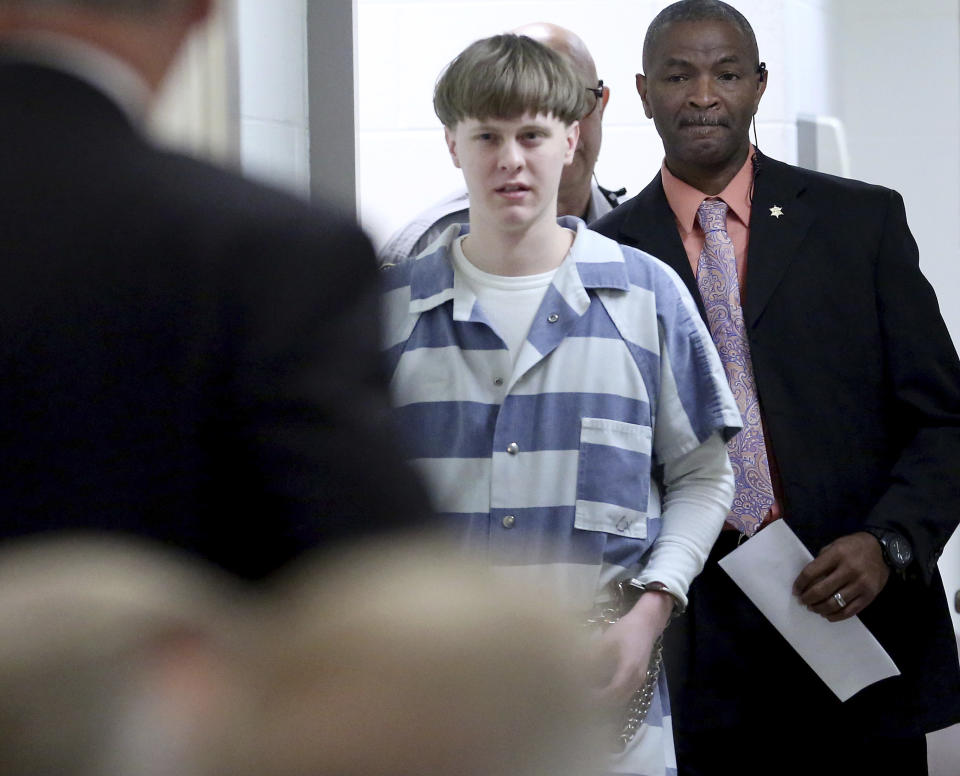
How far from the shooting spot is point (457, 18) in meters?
2.72

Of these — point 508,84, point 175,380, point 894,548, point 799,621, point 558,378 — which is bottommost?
point 799,621

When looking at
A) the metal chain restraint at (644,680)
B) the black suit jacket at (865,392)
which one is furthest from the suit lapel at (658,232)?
the metal chain restraint at (644,680)

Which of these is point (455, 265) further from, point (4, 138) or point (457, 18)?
point (457, 18)

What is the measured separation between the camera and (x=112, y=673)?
0.80 ft

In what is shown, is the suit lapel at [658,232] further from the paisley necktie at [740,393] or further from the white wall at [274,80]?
the white wall at [274,80]

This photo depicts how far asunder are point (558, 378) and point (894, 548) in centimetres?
54

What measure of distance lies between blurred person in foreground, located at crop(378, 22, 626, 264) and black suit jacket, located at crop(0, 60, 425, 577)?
1295mm

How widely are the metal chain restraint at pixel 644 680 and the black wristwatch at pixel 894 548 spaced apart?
412 millimetres

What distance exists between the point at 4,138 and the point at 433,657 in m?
0.16

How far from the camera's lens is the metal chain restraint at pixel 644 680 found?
123cm

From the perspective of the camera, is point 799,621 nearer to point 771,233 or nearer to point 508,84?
point 771,233

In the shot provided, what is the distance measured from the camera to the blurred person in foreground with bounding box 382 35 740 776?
1.27 metres

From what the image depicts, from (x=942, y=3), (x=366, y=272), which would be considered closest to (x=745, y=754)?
(x=366, y=272)

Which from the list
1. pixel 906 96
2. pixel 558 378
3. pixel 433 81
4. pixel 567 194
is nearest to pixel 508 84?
pixel 558 378
